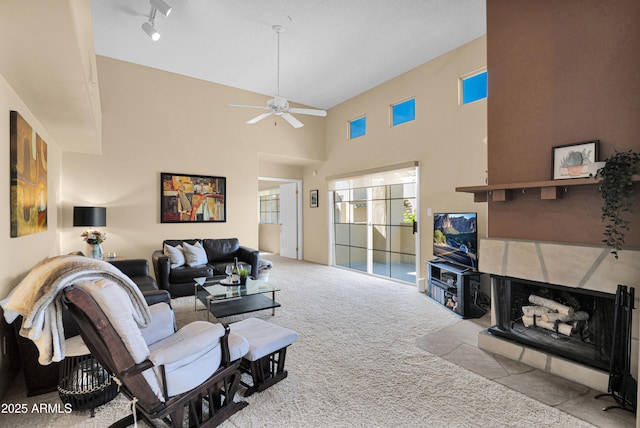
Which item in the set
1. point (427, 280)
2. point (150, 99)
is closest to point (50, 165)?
point (150, 99)

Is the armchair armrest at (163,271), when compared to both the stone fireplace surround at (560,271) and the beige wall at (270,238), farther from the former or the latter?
the beige wall at (270,238)

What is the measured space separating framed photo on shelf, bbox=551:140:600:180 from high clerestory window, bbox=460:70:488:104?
2.21 m

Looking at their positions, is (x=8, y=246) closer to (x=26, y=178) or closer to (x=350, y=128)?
(x=26, y=178)

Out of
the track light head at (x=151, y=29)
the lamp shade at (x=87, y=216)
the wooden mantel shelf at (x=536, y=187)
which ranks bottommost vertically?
the lamp shade at (x=87, y=216)

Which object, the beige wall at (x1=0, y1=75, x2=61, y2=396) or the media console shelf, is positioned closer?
the beige wall at (x1=0, y1=75, x2=61, y2=396)

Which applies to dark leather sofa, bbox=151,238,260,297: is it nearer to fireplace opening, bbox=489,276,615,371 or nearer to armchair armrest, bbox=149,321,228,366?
armchair armrest, bbox=149,321,228,366

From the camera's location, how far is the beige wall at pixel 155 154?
499 centimetres

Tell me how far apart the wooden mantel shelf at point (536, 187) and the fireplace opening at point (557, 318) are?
0.75m

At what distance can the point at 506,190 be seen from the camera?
2791 mm

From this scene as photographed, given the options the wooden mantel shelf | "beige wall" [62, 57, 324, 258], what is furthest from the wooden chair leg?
"beige wall" [62, 57, 324, 258]

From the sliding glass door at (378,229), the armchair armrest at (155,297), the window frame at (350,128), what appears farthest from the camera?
the window frame at (350,128)

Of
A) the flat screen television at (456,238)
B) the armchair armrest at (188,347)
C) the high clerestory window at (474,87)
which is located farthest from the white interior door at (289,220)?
the armchair armrest at (188,347)

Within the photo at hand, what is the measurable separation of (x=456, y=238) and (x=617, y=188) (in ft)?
7.85

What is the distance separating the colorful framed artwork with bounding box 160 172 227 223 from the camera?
218 inches
